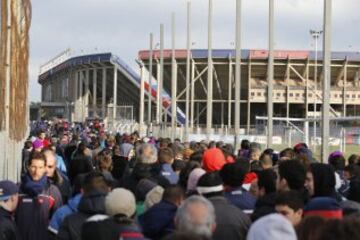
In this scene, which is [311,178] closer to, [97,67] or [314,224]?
[314,224]

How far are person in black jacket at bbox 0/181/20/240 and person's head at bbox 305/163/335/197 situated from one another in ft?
8.33

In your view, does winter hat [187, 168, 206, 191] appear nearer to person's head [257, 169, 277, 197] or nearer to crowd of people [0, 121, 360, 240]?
crowd of people [0, 121, 360, 240]

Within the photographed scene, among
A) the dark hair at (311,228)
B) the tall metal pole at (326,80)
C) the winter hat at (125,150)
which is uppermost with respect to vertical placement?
the tall metal pole at (326,80)

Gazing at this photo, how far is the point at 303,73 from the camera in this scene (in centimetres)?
7438

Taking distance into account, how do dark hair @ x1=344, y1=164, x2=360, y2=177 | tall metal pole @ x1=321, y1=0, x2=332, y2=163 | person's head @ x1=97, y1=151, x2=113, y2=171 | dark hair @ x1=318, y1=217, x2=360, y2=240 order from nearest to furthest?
1. dark hair @ x1=318, y1=217, x2=360, y2=240
2. dark hair @ x1=344, y1=164, x2=360, y2=177
3. person's head @ x1=97, y1=151, x2=113, y2=171
4. tall metal pole @ x1=321, y1=0, x2=332, y2=163

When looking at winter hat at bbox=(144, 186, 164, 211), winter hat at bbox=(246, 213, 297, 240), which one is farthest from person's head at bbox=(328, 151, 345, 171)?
winter hat at bbox=(246, 213, 297, 240)

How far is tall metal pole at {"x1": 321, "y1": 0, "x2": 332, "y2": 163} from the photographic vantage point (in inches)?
698

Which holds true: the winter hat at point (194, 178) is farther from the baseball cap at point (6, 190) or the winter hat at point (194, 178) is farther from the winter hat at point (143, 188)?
the baseball cap at point (6, 190)

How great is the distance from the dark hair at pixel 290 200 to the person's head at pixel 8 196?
2450 millimetres

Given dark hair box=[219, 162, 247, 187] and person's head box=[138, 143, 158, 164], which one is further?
person's head box=[138, 143, 158, 164]

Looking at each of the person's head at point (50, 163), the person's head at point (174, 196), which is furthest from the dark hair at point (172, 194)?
the person's head at point (50, 163)

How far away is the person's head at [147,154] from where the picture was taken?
9.75 meters

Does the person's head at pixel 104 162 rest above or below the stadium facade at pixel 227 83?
below

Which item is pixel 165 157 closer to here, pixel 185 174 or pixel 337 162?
pixel 185 174
